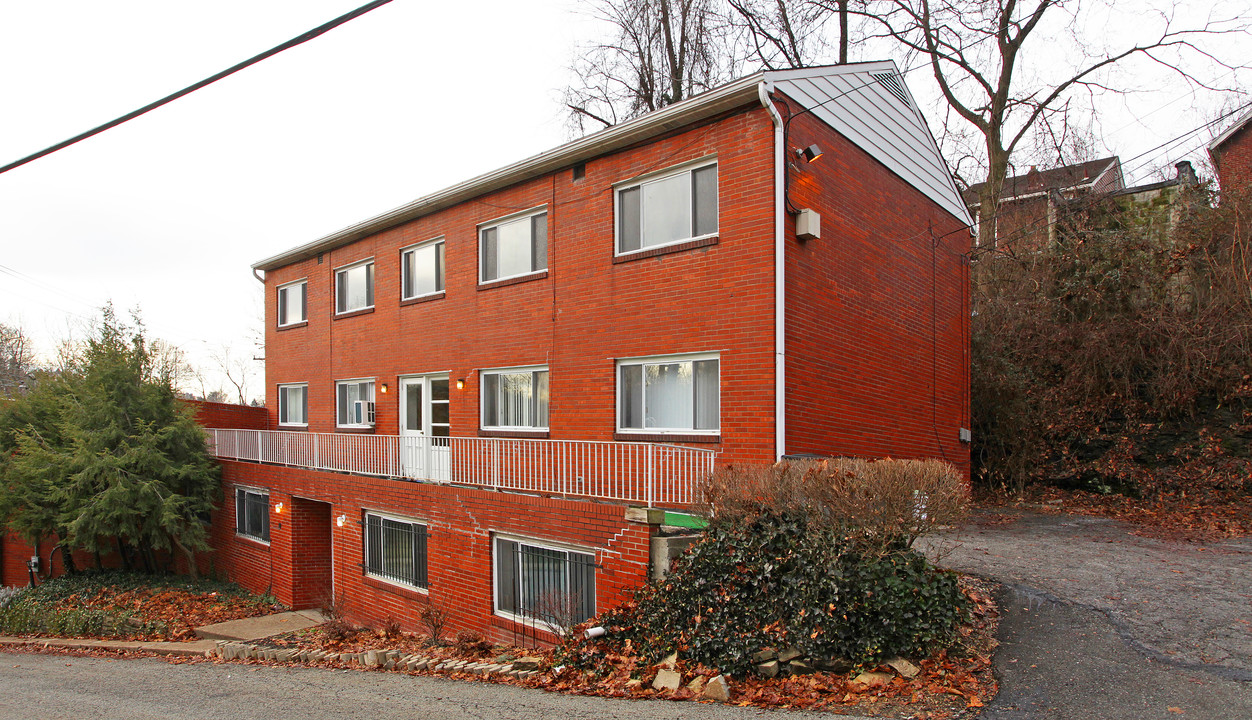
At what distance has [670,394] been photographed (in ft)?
34.8

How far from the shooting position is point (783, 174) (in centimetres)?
957

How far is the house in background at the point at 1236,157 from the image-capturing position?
14875mm

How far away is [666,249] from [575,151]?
2.38 metres

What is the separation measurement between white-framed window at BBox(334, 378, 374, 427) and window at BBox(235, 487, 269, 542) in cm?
235

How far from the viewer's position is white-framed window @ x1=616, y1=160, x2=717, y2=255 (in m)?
10.4

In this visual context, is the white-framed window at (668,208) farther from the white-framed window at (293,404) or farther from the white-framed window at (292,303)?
the white-framed window at (293,404)

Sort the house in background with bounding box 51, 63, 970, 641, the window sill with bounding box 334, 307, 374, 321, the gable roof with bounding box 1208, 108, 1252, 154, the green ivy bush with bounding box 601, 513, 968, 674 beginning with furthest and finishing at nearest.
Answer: the gable roof with bounding box 1208, 108, 1252, 154 → the window sill with bounding box 334, 307, 374, 321 → the house in background with bounding box 51, 63, 970, 641 → the green ivy bush with bounding box 601, 513, 968, 674

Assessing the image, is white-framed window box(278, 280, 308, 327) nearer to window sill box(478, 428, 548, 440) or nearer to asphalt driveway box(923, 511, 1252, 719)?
window sill box(478, 428, 548, 440)

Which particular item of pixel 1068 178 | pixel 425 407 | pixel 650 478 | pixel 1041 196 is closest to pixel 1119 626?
pixel 650 478

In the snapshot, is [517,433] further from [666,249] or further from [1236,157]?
[1236,157]

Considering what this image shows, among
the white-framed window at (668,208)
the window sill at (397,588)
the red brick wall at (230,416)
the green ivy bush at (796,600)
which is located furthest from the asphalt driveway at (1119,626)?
the red brick wall at (230,416)

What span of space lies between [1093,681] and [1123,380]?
450 inches

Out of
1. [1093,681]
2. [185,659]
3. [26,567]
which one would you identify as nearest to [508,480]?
[185,659]

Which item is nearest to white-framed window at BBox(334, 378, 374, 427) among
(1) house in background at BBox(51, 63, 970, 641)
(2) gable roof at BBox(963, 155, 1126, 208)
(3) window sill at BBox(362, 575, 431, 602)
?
(1) house in background at BBox(51, 63, 970, 641)
